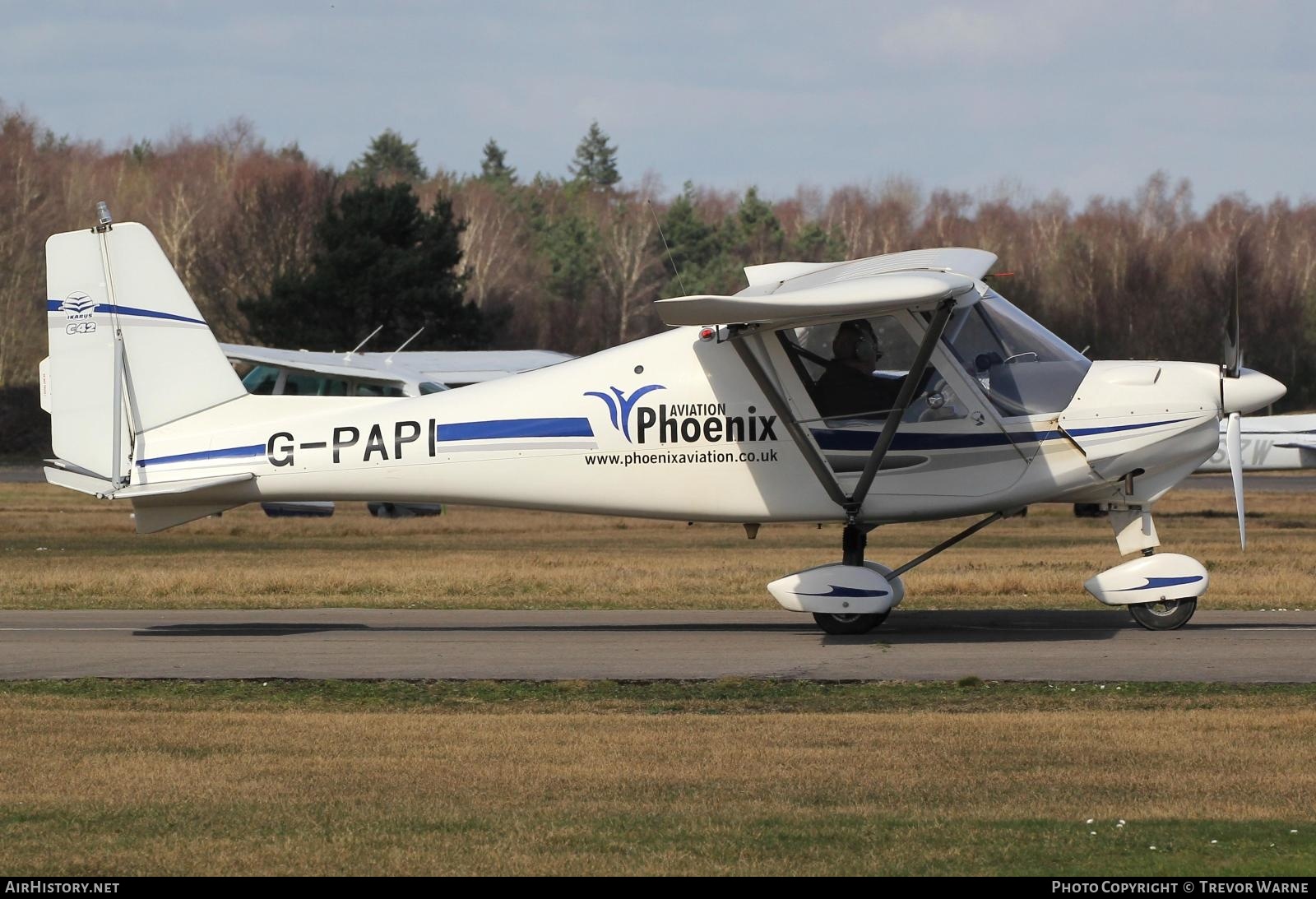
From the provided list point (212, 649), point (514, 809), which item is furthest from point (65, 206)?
point (514, 809)

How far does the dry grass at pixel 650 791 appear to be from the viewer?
6047mm

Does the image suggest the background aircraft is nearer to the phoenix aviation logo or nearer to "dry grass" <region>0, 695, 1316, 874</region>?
the phoenix aviation logo

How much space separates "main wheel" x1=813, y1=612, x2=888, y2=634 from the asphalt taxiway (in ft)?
A: 0.40

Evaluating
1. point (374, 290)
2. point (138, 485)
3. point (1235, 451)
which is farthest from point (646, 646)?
point (374, 290)

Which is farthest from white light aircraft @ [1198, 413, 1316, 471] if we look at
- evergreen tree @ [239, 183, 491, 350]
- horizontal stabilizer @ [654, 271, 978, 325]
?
evergreen tree @ [239, 183, 491, 350]

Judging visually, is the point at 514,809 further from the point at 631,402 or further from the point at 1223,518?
the point at 1223,518

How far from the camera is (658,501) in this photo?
13.3m

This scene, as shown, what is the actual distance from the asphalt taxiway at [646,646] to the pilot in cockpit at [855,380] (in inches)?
78.0

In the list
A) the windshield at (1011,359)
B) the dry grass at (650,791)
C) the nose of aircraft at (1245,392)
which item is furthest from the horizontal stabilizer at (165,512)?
the nose of aircraft at (1245,392)

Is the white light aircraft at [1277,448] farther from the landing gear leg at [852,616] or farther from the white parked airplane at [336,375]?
the landing gear leg at [852,616]

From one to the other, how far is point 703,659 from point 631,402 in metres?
2.45

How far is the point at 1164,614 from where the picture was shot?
1295 centimetres

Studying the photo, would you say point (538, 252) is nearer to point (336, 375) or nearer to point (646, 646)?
point (336, 375)

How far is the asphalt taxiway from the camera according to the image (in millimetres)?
11367
